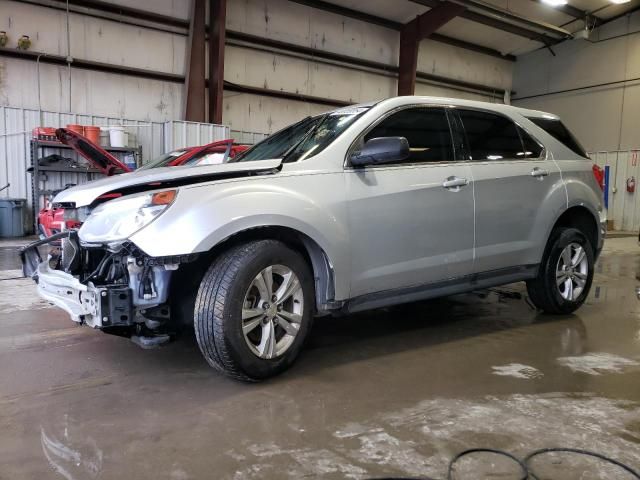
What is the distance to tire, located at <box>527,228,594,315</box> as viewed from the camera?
13.4ft

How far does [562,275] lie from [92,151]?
6034 mm

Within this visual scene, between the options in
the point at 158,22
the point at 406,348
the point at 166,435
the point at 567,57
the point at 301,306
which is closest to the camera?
the point at 166,435

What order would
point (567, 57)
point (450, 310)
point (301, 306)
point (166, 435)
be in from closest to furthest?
point (166, 435) < point (301, 306) < point (450, 310) < point (567, 57)

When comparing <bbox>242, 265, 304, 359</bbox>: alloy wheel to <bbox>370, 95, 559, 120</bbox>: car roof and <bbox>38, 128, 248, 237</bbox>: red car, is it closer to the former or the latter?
<bbox>370, 95, 559, 120</bbox>: car roof

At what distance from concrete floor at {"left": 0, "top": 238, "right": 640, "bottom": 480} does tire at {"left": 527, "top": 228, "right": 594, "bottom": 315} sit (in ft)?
1.02

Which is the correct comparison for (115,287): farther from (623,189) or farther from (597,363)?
(623,189)

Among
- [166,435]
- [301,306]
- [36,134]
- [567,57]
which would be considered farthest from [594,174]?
[567,57]

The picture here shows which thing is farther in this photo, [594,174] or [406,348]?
[594,174]

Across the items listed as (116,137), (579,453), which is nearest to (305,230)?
(579,453)

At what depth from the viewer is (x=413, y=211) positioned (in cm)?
318

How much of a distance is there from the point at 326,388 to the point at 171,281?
97 cm

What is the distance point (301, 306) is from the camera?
2.84 m

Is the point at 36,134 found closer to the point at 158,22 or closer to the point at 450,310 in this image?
the point at 158,22

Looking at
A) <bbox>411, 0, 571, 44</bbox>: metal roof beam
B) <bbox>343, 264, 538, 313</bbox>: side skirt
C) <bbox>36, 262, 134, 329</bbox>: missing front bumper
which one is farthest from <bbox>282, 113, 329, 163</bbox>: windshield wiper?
<bbox>411, 0, 571, 44</bbox>: metal roof beam
